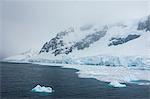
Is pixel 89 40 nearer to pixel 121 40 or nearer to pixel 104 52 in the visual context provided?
pixel 104 52

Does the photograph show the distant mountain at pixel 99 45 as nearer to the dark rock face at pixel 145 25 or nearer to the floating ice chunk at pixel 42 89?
the dark rock face at pixel 145 25

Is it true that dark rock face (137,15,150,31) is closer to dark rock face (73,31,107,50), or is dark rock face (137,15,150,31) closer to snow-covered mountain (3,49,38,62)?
dark rock face (73,31,107,50)

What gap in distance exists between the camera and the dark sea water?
5207 mm

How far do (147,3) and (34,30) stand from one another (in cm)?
174

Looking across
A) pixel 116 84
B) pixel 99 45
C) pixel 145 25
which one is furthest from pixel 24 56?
pixel 145 25

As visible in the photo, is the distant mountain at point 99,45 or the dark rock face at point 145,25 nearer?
the dark rock face at point 145,25

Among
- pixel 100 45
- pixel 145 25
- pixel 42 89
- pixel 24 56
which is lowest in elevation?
pixel 42 89

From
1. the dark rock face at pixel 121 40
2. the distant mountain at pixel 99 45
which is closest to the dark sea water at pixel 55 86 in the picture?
the distant mountain at pixel 99 45

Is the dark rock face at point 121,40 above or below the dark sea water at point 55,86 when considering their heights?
above

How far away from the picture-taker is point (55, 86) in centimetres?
526

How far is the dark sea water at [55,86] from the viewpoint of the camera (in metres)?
5.21

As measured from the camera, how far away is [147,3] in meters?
5.17

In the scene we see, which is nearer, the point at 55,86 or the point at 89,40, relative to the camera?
the point at 55,86

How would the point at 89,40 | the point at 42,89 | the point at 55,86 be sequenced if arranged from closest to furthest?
the point at 42,89 < the point at 55,86 < the point at 89,40
